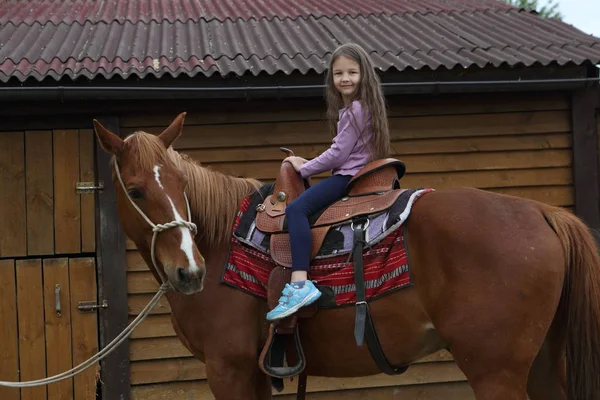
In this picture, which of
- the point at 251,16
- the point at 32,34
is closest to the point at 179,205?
the point at 32,34

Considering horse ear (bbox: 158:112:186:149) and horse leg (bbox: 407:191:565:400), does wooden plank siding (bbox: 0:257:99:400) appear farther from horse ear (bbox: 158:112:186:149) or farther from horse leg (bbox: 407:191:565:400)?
horse leg (bbox: 407:191:565:400)

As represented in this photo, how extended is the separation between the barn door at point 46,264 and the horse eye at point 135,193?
2.15 meters

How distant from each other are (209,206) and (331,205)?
662 millimetres

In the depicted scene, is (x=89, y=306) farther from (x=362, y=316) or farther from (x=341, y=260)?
(x=362, y=316)

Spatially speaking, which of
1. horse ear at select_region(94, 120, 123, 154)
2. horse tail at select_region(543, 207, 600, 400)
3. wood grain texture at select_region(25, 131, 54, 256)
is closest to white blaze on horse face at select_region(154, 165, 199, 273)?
horse ear at select_region(94, 120, 123, 154)

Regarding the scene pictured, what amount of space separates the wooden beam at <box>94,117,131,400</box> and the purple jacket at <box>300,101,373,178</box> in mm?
2282

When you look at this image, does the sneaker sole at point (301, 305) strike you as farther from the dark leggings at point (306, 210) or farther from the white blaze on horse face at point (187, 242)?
the white blaze on horse face at point (187, 242)

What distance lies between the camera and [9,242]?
4.55 meters

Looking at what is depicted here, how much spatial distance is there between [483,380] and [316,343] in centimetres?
82

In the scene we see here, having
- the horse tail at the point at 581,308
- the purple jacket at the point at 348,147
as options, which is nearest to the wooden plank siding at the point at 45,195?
the purple jacket at the point at 348,147

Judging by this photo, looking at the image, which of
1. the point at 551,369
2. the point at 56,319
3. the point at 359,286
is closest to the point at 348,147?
the point at 359,286

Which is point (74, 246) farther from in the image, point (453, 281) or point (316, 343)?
point (453, 281)

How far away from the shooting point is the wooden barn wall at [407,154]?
4637 millimetres

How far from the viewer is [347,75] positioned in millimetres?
2871
